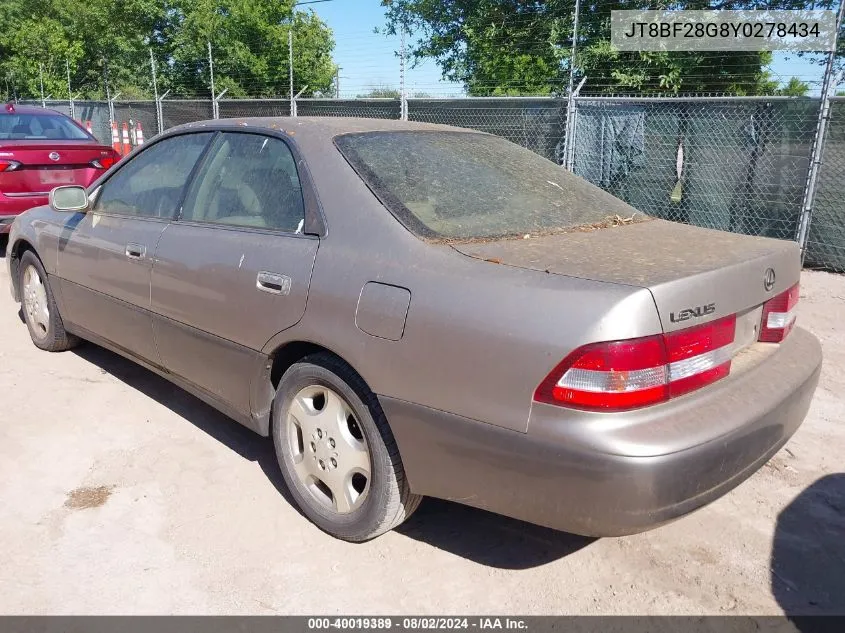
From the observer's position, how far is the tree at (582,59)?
41.1ft

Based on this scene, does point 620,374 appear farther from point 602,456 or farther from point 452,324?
point 452,324

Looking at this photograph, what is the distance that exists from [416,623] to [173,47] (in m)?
26.8

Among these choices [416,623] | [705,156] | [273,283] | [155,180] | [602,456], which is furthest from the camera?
[705,156]

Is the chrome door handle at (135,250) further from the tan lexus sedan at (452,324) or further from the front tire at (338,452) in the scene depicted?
the front tire at (338,452)

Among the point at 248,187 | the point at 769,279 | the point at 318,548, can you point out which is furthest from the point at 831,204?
the point at 318,548

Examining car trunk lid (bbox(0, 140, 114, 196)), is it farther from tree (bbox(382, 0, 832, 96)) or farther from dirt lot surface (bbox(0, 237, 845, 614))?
tree (bbox(382, 0, 832, 96))

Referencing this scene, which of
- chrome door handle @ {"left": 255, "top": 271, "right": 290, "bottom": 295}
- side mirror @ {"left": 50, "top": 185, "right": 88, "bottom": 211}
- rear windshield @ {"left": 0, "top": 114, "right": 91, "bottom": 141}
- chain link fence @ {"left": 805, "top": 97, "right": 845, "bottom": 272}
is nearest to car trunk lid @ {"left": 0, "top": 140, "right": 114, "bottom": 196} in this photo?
rear windshield @ {"left": 0, "top": 114, "right": 91, "bottom": 141}

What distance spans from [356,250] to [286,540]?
3.91ft

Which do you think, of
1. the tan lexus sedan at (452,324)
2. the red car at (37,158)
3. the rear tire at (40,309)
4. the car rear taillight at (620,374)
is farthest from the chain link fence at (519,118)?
the car rear taillight at (620,374)

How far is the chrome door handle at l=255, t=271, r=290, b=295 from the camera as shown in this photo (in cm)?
281

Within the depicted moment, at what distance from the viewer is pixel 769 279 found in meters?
2.54

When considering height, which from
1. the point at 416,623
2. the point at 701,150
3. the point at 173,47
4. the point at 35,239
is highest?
the point at 173,47

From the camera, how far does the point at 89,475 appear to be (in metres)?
3.32

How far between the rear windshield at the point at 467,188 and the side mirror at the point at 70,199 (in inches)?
77.4
